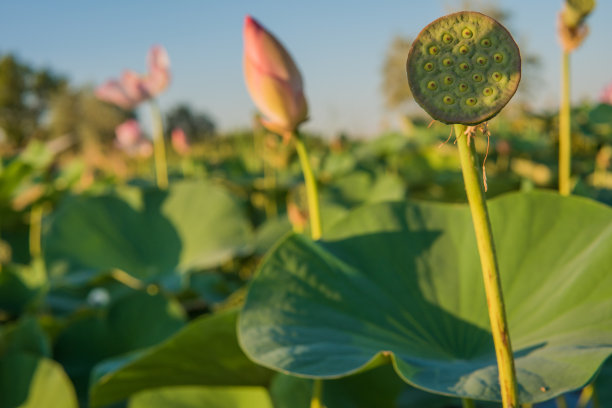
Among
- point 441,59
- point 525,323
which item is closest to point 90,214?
point 525,323

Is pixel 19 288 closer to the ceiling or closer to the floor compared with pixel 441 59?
closer to the floor

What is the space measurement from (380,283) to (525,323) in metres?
0.13

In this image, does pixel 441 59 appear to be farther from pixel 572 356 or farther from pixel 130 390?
pixel 130 390

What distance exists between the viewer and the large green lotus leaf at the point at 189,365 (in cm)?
59

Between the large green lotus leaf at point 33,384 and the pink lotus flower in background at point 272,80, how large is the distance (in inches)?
15.9

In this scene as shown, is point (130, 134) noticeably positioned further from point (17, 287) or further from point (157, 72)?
point (17, 287)

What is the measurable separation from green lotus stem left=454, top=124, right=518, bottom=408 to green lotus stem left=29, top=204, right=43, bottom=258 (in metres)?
1.64

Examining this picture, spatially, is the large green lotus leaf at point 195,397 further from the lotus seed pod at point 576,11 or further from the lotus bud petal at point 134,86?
the lotus bud petal at point 134,86

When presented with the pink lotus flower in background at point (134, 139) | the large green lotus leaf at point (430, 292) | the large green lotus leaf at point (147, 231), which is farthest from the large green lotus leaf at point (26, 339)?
the pink lotus flower in background at point (134, 139)

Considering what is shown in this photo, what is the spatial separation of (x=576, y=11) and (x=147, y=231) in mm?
991

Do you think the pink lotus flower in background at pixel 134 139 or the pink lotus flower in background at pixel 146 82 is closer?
the pink lotus flower in background at pixel 146 82

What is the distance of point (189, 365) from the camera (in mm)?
639

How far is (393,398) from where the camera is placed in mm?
711

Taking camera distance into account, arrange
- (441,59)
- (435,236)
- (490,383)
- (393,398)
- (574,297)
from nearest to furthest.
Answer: (441,59), (490,383), (574,297), (435,236), (393,398)
